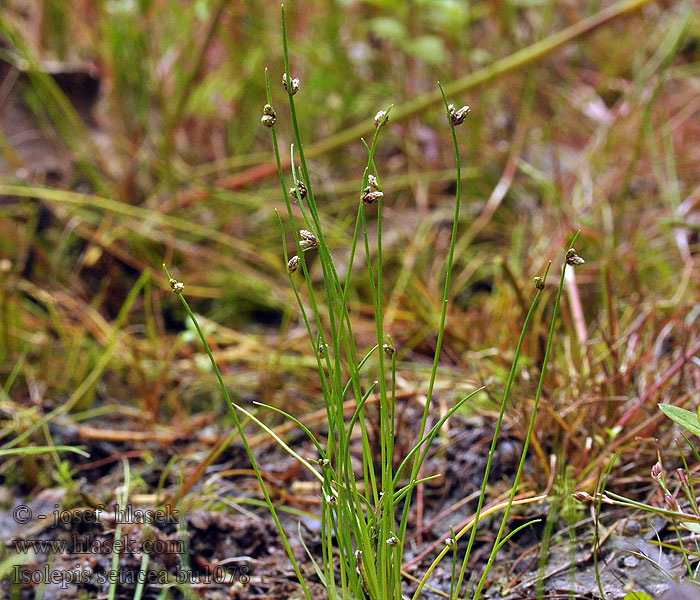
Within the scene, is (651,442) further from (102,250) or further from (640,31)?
(640,31)

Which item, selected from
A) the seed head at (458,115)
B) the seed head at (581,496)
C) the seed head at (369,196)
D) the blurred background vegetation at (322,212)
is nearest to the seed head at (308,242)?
the seed head at (369,196)

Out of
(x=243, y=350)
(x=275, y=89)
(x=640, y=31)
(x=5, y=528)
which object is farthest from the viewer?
(x=640, y=31)

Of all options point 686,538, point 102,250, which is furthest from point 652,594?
point 102,250
